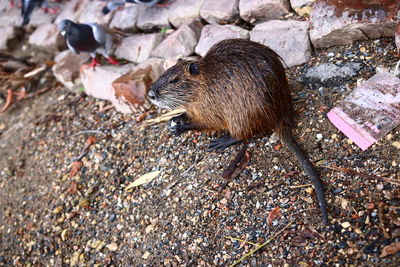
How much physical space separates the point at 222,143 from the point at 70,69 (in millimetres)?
2395

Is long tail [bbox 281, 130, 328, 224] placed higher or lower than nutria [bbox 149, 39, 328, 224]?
lower

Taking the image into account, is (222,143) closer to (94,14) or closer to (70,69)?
(70,69)

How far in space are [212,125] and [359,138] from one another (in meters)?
1.06

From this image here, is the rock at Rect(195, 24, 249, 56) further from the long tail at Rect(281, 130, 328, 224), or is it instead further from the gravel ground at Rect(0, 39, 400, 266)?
the long tail at Rect(281, 130, 328, 224)

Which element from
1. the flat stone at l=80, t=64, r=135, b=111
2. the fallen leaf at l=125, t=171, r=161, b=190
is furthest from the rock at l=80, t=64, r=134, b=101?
the fallen leaf at l=125, t=171, r=161, b=190

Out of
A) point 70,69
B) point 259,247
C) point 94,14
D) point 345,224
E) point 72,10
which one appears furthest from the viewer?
point 72,10

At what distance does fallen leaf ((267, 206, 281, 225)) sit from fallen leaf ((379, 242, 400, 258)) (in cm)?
65

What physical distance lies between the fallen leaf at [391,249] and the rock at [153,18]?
10.3 feet

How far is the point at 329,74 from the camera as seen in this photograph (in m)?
3.03

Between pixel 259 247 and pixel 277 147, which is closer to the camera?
pixel 259 247

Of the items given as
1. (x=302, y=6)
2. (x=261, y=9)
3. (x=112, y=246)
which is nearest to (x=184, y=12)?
(x=261, y=9)

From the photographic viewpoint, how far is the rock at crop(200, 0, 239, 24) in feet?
12.4

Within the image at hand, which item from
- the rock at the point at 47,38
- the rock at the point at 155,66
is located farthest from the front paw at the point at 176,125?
the rock at the point at 47,38

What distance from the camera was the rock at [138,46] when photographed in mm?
4125
